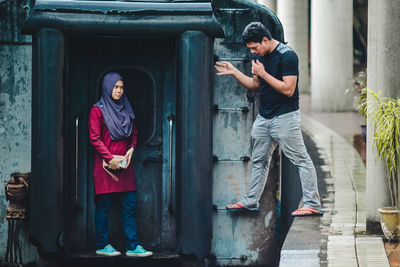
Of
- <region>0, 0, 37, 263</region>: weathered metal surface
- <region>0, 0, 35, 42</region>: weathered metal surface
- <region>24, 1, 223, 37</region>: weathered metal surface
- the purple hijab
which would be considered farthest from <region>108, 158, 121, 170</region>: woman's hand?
<region>0, 0, 35, 42</region>: weathered metal surface

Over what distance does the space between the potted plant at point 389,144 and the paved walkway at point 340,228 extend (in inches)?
8.2

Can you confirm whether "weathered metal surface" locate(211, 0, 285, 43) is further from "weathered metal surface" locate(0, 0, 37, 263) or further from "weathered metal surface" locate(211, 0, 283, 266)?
"weathered metal surface" locate(0, 0, 37, 263)

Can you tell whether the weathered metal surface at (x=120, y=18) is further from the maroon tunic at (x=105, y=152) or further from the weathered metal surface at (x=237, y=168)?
the maroon tunic at (x=105, y=152)

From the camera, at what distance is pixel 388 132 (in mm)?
7988

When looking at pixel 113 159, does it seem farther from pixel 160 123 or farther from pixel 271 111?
pixel 271 111

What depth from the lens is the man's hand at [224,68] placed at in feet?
26.3

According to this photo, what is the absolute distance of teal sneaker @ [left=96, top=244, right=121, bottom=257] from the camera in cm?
812

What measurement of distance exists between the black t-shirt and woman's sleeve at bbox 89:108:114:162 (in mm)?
1541

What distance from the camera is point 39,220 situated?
7.85 meters

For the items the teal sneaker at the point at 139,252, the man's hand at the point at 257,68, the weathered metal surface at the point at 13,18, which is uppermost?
the weathered metal surface at the point at 13,18

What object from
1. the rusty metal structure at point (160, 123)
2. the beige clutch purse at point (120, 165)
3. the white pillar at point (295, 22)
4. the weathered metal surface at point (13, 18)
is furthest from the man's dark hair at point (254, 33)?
the white pillar at point (295, 22)

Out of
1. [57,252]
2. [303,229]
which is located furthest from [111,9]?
[303,229]

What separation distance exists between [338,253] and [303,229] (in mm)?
788

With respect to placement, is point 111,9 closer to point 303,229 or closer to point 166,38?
point 166,38
